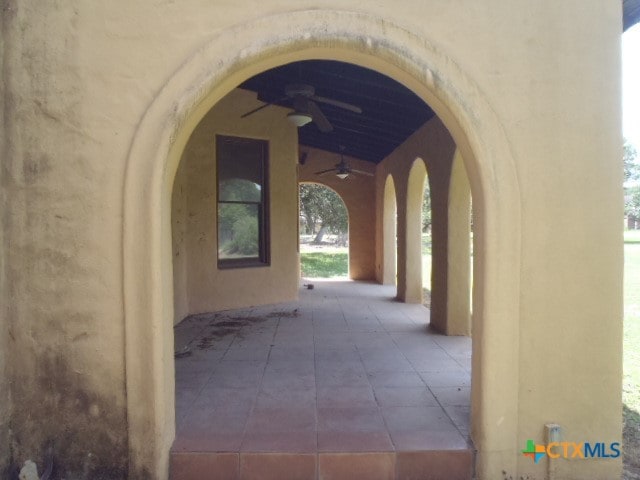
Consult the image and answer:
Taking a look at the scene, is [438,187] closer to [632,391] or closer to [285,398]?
[632,391]

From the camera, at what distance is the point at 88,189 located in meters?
2.57

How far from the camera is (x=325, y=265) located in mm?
18719

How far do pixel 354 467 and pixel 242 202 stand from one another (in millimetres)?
5185

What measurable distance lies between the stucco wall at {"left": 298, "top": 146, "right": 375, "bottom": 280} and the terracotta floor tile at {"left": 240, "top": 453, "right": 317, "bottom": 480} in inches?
362

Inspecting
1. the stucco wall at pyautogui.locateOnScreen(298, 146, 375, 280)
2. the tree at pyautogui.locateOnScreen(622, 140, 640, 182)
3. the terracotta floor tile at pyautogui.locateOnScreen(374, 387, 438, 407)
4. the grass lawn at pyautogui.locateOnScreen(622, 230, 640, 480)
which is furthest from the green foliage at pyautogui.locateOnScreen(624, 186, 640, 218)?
the terracotta floor tile at pyautogui.locateOnScreen(374, 387, 438, 407)

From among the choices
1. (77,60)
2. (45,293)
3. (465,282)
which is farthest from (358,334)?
(77,60)

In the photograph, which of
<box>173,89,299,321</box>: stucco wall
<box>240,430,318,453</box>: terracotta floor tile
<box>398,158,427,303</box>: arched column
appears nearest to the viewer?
<box>240,430,318,453</box>: terracotta floor tile

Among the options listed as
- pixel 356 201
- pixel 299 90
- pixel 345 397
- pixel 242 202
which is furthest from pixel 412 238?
pixel 345 397

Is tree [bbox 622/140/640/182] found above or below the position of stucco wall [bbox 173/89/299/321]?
above

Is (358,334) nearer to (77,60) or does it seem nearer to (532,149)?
(532,149)

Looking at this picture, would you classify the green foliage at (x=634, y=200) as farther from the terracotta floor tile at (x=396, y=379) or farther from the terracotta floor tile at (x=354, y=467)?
the terracotta floor tile at (x=354, y=467)

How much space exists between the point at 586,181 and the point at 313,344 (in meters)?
3.20

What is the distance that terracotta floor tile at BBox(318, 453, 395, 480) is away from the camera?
2.61m

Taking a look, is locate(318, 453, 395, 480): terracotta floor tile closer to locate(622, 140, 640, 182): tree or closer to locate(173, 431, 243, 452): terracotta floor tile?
locate(173, 431, 243, 452): terracotta floor tile
